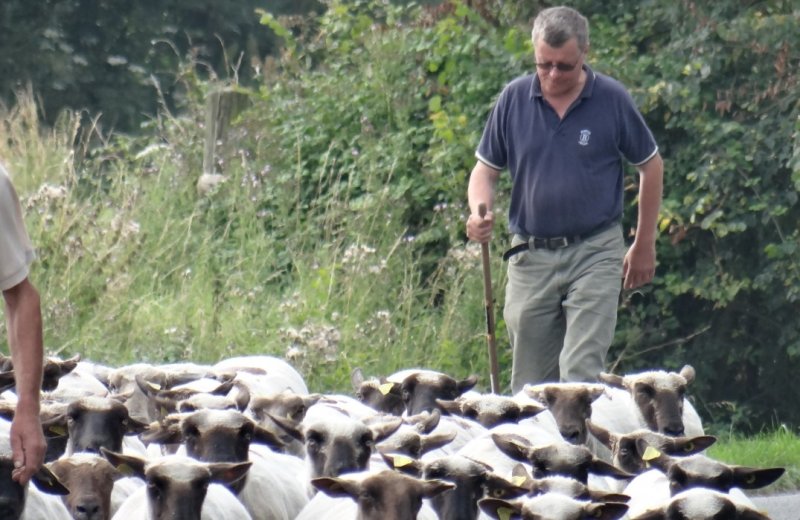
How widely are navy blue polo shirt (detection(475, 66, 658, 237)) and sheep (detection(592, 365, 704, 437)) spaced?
2.89 ft

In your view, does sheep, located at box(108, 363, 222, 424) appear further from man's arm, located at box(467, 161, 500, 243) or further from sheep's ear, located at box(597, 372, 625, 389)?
sheep's ear, located at box(597, 372, 625, 389)

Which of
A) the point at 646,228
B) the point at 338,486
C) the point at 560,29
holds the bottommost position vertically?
the point at 338,486

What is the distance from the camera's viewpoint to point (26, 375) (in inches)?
221

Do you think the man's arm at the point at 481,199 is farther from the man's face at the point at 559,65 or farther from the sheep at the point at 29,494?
the sheep at the point at 29,494

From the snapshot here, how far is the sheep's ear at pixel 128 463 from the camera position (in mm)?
6953

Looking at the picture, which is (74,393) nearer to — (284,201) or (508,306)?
(508,306)

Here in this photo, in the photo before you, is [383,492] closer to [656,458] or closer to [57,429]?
[656,458]

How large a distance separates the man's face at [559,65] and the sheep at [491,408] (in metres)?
1.69

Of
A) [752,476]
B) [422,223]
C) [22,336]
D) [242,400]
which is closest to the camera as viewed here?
[22,336]

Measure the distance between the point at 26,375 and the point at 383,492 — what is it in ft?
5.69

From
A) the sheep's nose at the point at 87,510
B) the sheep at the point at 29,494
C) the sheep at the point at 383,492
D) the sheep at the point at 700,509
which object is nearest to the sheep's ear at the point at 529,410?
the sheep at the point at 383,492

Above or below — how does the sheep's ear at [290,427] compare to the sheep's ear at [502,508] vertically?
below

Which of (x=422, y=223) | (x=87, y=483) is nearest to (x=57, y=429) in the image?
(x=87, y=483)

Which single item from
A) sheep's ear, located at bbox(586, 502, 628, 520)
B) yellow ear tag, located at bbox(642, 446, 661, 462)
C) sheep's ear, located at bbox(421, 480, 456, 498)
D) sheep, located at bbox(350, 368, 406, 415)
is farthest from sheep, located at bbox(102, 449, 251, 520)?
sheep, located at bbox(350, 368, 406, 415)
